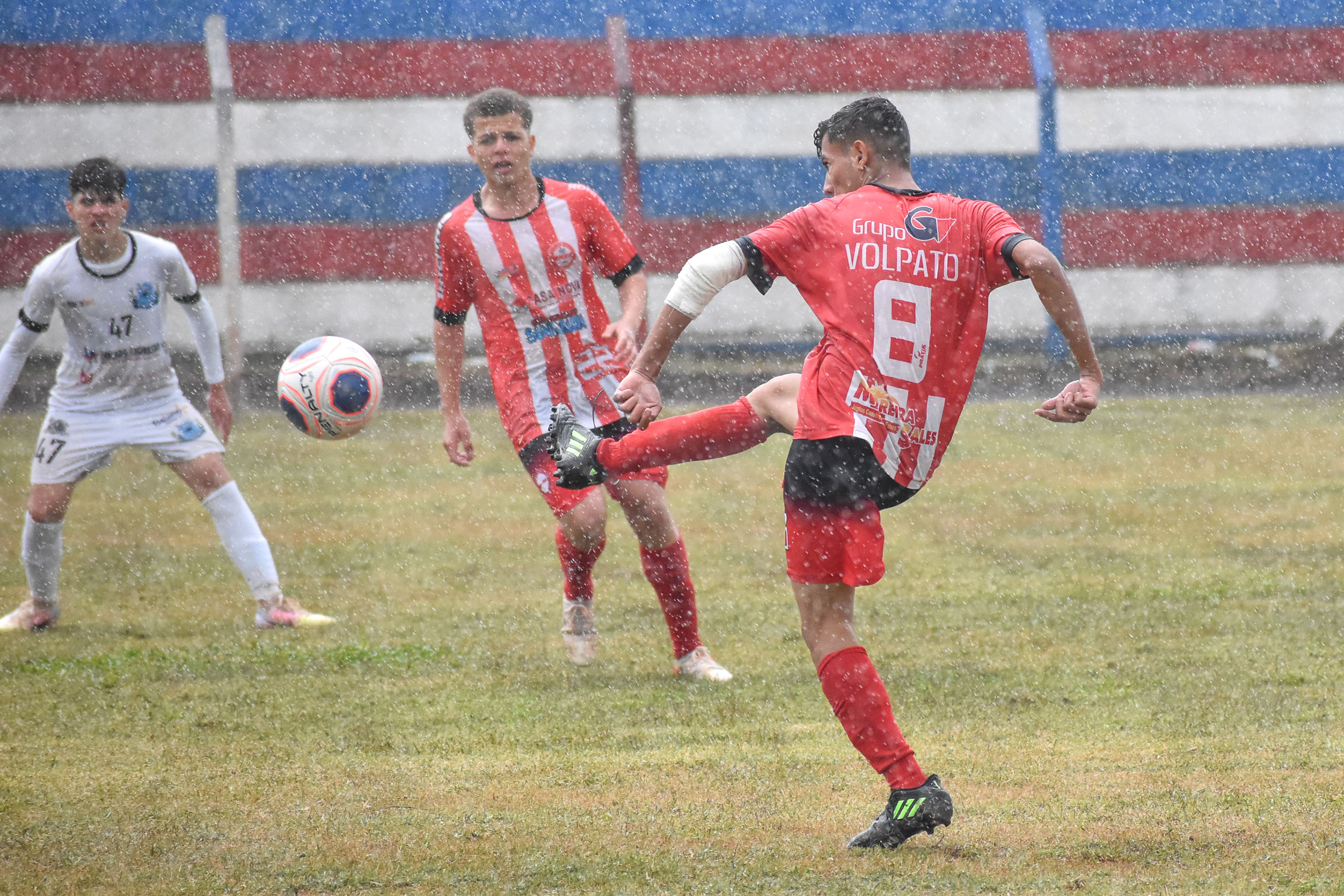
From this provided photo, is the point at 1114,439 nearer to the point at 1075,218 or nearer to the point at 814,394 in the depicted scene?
the point at 1075,218

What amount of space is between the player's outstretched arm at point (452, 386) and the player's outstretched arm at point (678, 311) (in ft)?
7.05

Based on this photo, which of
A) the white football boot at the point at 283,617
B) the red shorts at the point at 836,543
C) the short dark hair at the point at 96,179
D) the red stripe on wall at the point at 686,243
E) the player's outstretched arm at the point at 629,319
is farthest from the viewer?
the red stripe on wall at the point at 686,243

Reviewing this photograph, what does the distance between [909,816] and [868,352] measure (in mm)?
1162

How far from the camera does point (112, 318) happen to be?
274 inches

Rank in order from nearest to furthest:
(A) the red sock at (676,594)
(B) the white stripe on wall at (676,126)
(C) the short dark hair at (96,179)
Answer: (A) the red sock at (676,594) < (C) the short dark hair at (96,179) < (B) the white stripe on wall at (676,126)

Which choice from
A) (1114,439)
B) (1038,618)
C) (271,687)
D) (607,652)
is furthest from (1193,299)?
(271,687)

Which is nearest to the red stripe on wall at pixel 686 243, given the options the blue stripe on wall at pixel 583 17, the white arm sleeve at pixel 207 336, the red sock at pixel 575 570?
the blue stripe on wall at pixel 583 17

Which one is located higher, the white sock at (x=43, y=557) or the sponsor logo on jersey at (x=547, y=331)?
the sponsor logo on jersey at (x=547, y=331)

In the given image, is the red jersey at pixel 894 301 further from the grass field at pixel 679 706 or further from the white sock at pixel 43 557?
the white sock at pixel 43 557

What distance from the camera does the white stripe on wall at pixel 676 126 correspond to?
1639 cm

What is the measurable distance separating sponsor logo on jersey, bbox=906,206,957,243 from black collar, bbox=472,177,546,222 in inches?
→ 96.1

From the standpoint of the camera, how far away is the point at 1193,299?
16.4m

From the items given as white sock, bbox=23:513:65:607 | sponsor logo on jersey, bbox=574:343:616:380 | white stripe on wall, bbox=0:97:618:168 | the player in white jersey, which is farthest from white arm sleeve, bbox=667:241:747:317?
white stripe on wall, bbox=0:97:618:168

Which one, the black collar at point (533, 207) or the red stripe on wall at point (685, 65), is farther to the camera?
the red stripe on wall at point (685, 65)
